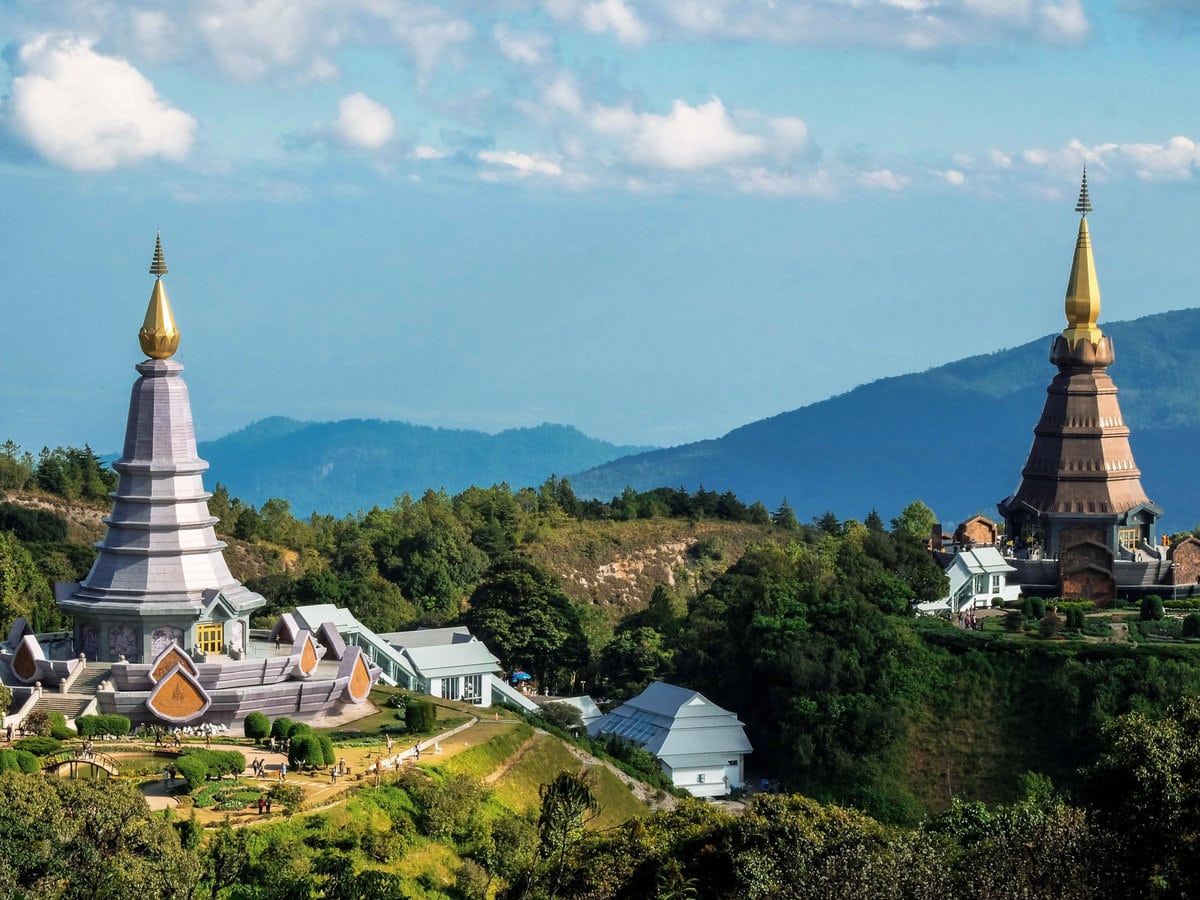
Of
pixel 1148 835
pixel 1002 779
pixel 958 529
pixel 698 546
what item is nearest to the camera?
pixel 1148 835

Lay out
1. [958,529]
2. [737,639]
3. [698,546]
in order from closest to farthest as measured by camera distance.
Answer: [737,639] < [958,529] < [698,546]

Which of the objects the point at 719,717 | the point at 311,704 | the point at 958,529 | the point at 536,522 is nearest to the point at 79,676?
the point at 311,704

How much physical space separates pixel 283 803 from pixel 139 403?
1182 centimetres

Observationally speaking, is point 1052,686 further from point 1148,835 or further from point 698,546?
point 698,546

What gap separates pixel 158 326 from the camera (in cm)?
4488

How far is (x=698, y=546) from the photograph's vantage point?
8106 cm

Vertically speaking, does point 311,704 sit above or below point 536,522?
below

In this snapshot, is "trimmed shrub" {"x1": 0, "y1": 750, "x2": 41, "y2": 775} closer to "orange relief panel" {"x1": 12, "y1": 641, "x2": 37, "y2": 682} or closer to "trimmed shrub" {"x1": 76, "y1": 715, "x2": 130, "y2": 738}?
"trimmed shrub" {"x1": 76, "y1": 715, "x2": 130, "y2": 738}

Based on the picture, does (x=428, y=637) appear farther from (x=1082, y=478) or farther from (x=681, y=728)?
(x=1082, y=478)

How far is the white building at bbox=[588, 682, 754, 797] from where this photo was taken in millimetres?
51125

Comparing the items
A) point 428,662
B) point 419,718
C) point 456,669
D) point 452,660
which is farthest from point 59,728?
point 452,660

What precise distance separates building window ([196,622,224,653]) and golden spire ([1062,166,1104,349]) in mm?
29605

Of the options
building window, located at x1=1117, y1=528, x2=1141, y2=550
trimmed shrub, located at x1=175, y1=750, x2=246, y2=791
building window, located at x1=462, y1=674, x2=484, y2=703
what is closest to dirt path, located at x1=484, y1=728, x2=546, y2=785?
trimmed shrub, located at x1=175, y1=750, x2=246, y2=791

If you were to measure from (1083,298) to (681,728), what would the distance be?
66.2 ft
